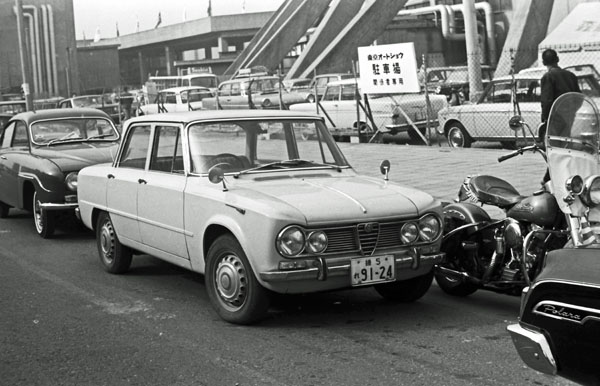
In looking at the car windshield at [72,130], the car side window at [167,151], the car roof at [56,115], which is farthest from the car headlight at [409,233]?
the car roof at [56,115]

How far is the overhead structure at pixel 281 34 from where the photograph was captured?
4753 cm

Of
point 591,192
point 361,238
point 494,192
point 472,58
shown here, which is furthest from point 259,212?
point 472,58

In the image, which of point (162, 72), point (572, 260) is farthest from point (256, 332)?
point (162, 72)

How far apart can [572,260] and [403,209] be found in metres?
2.57

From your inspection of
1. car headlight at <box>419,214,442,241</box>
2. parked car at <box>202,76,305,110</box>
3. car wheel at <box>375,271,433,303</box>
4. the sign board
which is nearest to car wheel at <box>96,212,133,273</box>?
car wheel at <box>375,271,433,303</box>

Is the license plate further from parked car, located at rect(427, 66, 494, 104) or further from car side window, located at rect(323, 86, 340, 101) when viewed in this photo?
parked car, located at rect(427, 66, 494, 104)

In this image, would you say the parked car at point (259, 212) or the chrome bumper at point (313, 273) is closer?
the chrome bumper at point (313, 273)

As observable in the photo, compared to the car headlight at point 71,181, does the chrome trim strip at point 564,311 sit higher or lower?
higher

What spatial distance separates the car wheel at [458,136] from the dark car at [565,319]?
47.6 feet

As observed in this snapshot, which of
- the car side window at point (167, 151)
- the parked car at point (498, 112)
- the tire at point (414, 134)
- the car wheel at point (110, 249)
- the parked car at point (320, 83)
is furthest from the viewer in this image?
the parked car at point (320, 83)

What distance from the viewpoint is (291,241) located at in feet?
19.3

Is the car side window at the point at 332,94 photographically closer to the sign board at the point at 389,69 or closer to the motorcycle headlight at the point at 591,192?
the sign board at the point at 389,69

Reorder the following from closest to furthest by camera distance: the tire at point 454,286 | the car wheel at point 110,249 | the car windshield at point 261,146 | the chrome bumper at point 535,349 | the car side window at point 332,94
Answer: the chrome bumper at point 535,349 < the tire at point 454,286 < the car windshield at point 261,146 < the car wheel at point 110,249 < the car side window at point 332,94

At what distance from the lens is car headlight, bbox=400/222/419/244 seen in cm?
624
